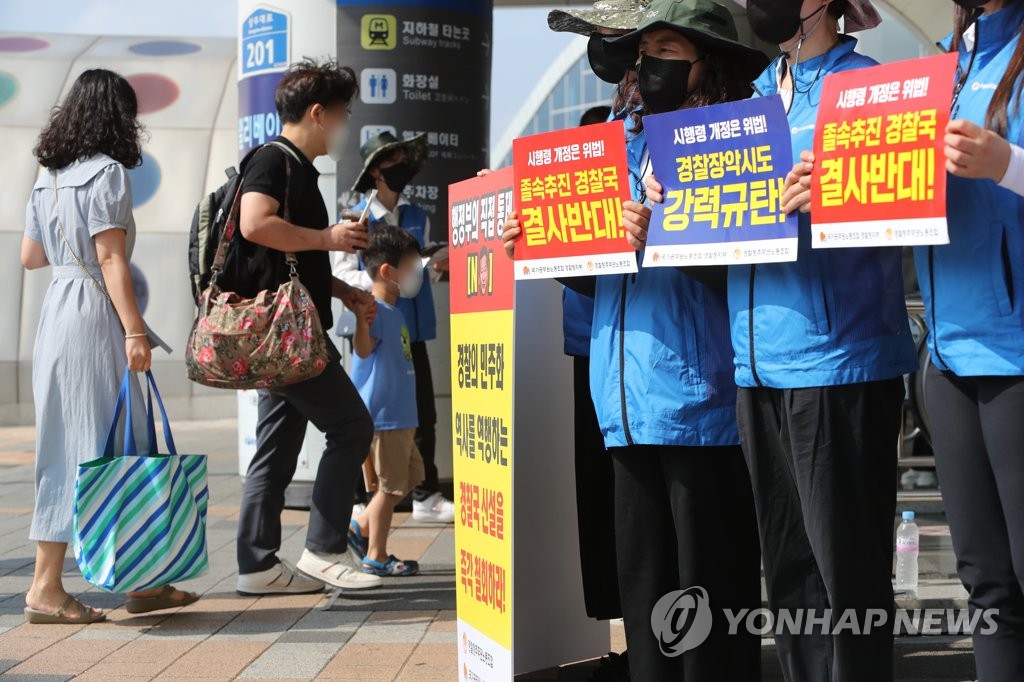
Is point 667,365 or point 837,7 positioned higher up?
point 837,7

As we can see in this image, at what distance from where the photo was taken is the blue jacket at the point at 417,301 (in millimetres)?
7172

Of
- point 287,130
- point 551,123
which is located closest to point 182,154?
point 287,130

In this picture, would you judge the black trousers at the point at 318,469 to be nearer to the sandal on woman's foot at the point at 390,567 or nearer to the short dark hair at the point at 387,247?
the sandal on woman's foot at the point at 390,567

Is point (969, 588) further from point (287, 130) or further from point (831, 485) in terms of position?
point (287, 130)

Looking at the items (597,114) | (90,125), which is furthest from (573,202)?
(90,125)

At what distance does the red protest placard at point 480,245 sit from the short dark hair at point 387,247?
7.11 ft

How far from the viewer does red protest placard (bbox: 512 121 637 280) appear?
3279mm

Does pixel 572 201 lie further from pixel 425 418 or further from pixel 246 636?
pixel 425 418

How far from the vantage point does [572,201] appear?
3393 mm

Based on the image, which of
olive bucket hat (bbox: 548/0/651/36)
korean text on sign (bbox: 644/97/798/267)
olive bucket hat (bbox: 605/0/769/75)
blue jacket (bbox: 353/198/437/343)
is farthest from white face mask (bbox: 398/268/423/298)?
korean text on sign (bbox: 644/97/798/267)

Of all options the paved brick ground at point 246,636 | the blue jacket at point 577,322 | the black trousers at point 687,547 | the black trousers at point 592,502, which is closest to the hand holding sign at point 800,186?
the black trousers at point 687,547

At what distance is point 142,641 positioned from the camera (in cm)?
498

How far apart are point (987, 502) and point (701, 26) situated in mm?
1334

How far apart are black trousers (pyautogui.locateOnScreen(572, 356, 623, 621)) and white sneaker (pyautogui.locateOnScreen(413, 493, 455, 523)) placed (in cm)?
370
